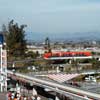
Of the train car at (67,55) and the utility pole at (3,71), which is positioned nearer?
the utility pole at (3,71)

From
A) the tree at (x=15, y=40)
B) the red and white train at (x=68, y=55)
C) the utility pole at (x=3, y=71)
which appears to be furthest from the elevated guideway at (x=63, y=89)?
the tree at (x=15, y=40)

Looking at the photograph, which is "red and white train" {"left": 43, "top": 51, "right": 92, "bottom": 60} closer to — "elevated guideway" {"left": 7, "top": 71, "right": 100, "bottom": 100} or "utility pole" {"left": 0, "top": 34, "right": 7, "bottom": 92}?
"utility pole" {"left": 0, "top": 34, "right": 7, "bottom": 92}

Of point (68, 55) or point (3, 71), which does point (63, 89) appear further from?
point (68, 55)

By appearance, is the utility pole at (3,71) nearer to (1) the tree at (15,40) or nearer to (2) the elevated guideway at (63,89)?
(2) the elevated guideway at (63,89)

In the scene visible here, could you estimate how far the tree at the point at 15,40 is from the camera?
7407cm

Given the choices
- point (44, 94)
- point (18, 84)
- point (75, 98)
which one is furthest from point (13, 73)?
point (75, 98)

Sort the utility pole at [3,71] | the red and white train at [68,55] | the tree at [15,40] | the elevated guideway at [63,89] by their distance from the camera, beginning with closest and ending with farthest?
the elevated guideway at [63,89], the utility pole at [3,71], the red and white train at [68,55], the tree at [15,40]

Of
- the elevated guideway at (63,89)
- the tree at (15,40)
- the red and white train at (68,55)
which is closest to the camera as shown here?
the elevated guideway at (63,89)

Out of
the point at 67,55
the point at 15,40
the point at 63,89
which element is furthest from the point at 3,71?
the point at 15,40

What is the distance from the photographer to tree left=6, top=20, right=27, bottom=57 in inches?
2916

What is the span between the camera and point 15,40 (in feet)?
250

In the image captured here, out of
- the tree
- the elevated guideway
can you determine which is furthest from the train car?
the elevated guideway

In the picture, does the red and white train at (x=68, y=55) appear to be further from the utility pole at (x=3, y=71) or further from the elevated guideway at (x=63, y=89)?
the elevated guideway at (x=63, y=89)

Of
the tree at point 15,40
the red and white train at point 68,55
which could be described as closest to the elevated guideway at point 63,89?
the red and white train at point 68,55
